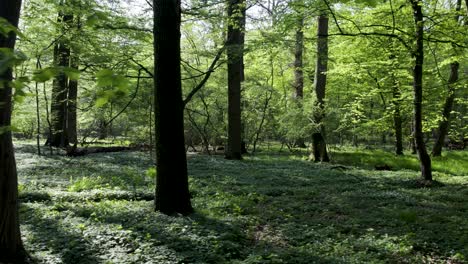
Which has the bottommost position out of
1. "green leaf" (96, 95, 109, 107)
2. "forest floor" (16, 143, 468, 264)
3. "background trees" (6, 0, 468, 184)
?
"forest floor" (16, 143, 468, 264)

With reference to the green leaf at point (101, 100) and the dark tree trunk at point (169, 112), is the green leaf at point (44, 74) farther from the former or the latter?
the dark tree trunk at point (169, 112)

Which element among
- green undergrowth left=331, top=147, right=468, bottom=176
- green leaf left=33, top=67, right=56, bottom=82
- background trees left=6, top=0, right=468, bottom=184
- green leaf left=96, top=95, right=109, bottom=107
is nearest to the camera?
green leaf left=33, top=67, right=56, bottom=82

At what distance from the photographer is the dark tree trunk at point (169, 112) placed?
18.5 ft

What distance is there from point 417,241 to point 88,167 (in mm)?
9294

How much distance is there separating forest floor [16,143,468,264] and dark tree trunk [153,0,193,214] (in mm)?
362

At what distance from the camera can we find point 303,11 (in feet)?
25.9

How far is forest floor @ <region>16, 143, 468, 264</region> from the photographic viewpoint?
4371 millimetres

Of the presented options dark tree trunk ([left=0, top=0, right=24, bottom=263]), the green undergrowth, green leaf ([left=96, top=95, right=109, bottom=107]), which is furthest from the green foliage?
the green undergrowth

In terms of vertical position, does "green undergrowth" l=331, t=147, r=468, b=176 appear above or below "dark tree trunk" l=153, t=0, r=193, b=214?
below

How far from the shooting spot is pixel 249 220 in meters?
5.81

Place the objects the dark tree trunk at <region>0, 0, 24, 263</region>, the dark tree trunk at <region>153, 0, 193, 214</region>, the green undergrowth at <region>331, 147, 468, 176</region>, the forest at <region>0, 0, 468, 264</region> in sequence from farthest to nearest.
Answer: the green undergrowth at <region>331, 147, 468, 176</region>, the dark tree trunk at <region>153, 0, 193, 214</region>, the forest at <region>0, 0, 468, 264</region>, the dark tree trunk at <region>0, 0, 24, 263</region>

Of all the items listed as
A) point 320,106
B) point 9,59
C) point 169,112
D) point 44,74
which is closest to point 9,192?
point 169,112

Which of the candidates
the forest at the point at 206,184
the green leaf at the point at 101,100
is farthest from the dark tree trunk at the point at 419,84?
the green leaf at the point at 101,100

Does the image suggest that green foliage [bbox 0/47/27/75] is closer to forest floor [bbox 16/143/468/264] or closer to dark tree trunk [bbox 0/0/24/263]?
dark tree trunk [bbox 0/0/24/263]
